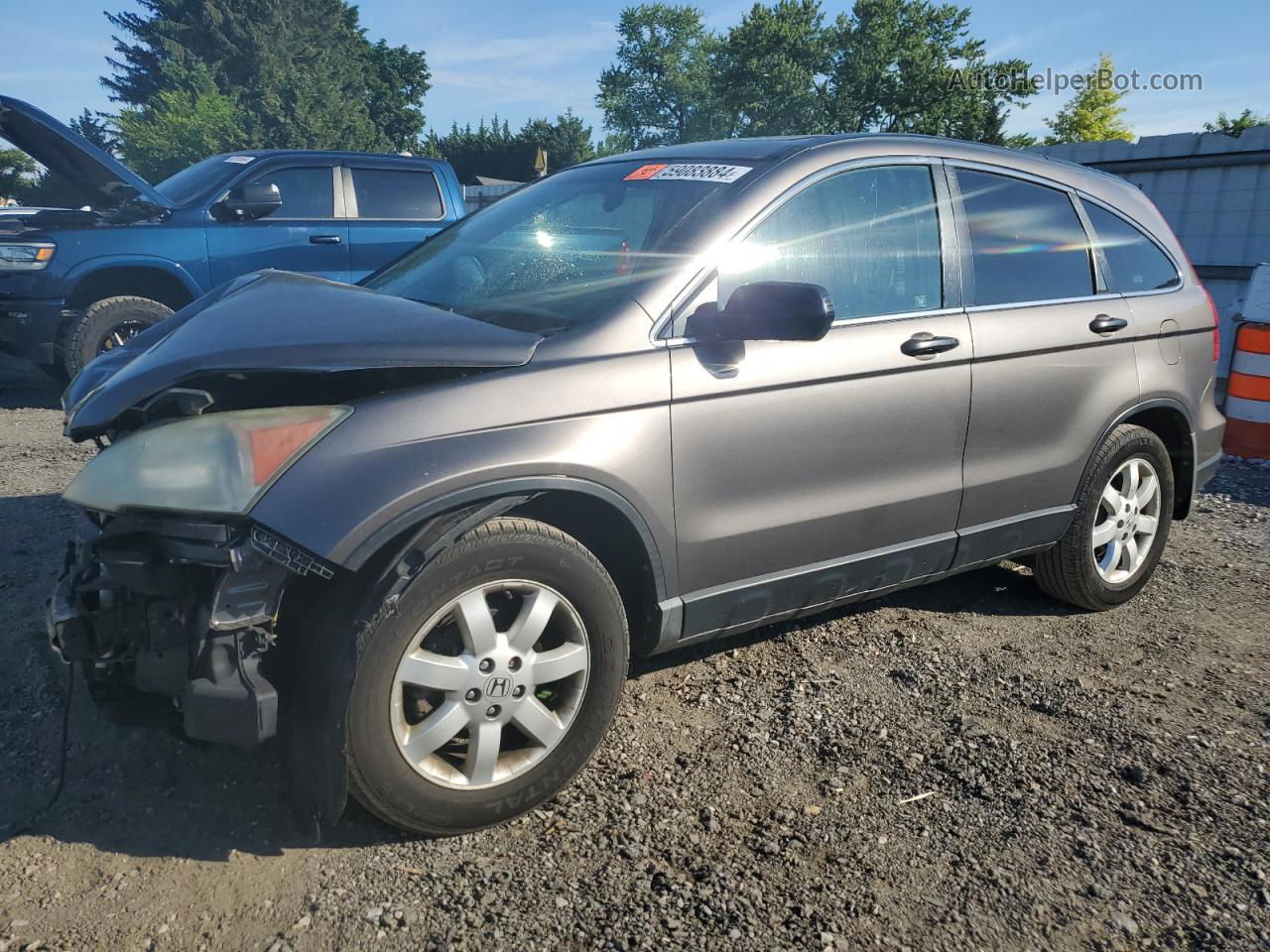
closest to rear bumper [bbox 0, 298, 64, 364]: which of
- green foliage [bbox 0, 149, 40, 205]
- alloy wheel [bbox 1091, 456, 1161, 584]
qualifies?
alloy wheel [bbox 1091, 456, 1161, 584]

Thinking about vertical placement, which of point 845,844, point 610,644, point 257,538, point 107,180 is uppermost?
point 107,180

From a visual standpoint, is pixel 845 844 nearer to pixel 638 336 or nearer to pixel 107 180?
pixel 638 336

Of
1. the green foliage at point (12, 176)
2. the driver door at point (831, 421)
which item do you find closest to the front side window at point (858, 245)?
the driver door at point (831, 421)

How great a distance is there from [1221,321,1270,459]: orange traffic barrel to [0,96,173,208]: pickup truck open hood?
24.7 feet

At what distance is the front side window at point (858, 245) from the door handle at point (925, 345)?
0.39ft

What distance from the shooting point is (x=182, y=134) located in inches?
2254

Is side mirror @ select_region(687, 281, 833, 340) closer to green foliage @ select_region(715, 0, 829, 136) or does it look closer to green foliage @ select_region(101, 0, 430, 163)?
green foliage @ select_region(101, 0, 430, 163)

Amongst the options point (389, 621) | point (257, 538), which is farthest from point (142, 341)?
point (389, 621)

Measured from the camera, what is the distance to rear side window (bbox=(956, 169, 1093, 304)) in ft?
11.4

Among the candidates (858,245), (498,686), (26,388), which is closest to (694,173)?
(858,245)

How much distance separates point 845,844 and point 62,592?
204 centimetres

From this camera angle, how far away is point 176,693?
217 cm

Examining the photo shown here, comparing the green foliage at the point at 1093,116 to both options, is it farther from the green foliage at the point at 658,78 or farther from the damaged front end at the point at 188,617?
the damaged front end at the point at 188,617

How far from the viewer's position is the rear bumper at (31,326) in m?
7.12
